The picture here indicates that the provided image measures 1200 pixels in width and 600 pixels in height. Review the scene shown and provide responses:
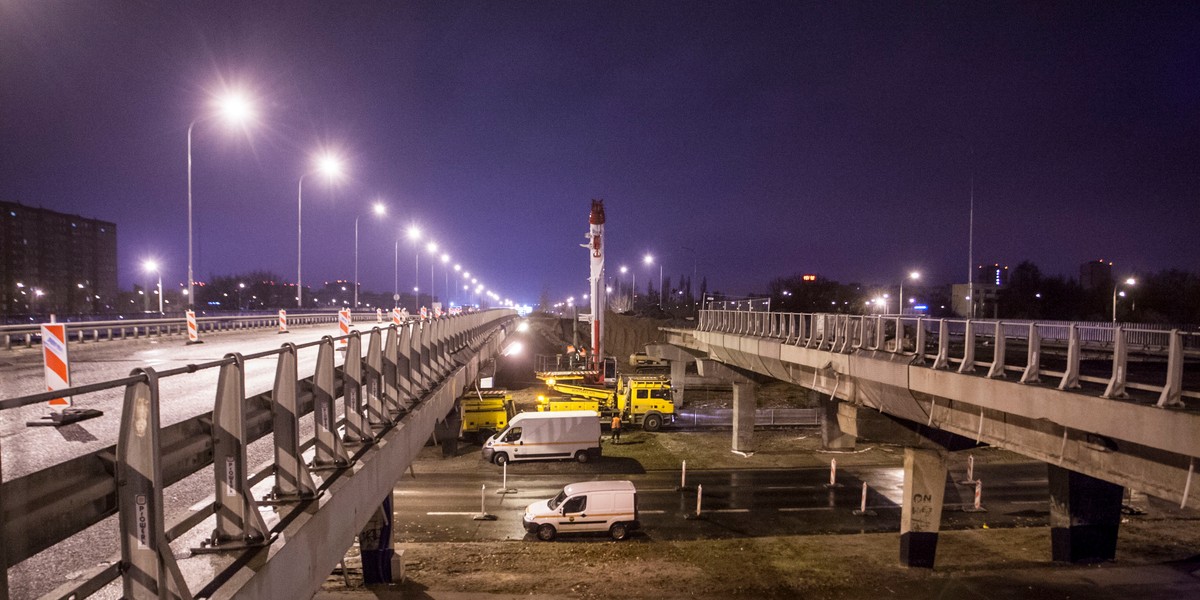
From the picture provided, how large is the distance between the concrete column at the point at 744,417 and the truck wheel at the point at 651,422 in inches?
190

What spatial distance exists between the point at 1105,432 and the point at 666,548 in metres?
12.0

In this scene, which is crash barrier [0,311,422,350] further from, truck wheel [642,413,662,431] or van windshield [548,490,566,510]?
truck wheel [642,413,662,431]

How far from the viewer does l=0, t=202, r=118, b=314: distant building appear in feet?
127

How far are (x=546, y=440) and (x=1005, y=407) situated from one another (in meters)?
18.9

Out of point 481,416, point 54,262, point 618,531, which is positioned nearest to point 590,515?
point 618,531

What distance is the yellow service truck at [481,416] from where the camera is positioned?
31.9 meters

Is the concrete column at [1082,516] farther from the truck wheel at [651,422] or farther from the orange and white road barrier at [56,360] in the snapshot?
the orange and white road barrier at [56,360]

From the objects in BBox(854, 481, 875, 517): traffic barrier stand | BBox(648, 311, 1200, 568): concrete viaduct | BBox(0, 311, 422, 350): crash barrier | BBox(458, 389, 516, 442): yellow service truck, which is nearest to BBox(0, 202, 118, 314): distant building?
BBox(0, 311, 422, 350): crash barrier

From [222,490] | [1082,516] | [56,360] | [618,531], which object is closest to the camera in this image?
[222,490]

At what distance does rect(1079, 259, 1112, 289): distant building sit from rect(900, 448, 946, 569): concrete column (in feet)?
173

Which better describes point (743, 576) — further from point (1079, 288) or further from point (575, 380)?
point (1079, 288)

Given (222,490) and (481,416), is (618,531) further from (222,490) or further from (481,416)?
(222,490)

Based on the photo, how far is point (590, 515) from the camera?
64.4 ft

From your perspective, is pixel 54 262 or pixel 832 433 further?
pixel 54 262
